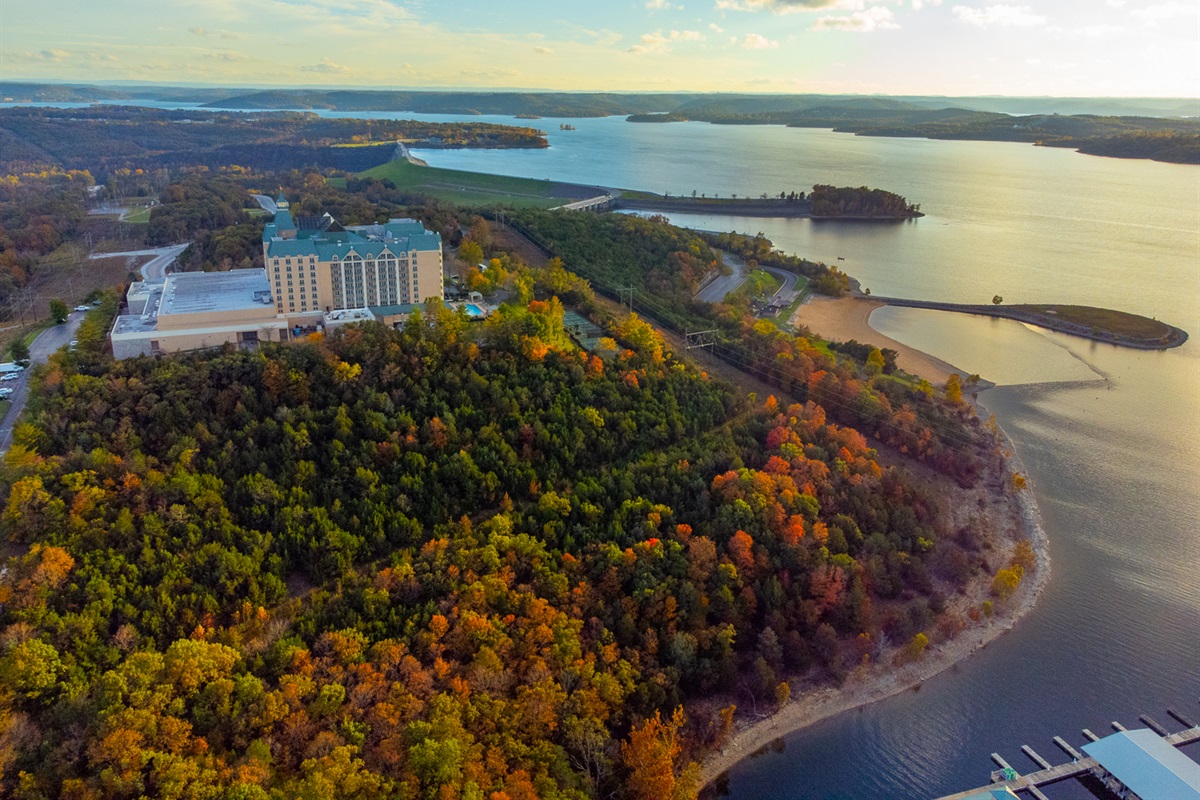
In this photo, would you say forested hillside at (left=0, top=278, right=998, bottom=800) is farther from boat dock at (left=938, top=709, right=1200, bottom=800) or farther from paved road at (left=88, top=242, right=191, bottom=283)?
paved road at (left=88, top=242, right=191, bottom=283)

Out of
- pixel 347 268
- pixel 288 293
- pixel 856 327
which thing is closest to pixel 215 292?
pixel 288 293

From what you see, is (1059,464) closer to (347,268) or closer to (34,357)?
(347,268)

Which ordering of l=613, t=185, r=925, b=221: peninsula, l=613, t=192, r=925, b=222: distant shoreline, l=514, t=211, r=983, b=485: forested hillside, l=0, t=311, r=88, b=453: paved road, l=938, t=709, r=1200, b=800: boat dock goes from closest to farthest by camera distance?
1. l=938, t=709, r=1200, b=800: boat dock
2. l=0, t=311, r=88, b=453: paved road
3. l=514, t=211, r=983, b=485: forested hillside
4. l=613, t=185, r=925, b=221: peninsula
5. l=613, t=192, r=925, b=222: distant shoreline

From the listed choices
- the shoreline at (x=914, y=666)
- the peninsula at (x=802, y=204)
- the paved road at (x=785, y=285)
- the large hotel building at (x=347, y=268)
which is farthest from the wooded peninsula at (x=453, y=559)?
the peninsula at (x=802, y=204)

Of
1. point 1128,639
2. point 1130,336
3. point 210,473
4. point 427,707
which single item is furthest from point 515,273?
point 1130,336

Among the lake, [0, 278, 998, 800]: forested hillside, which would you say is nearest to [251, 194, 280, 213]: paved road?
[0, 278, 998, 800]: forested hillside

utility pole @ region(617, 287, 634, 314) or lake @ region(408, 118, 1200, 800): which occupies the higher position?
utility pole @ region(617, 287, 634, 314)

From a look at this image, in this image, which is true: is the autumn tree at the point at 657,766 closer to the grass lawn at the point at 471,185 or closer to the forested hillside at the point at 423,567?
the forested hillside at the point at 423,567
